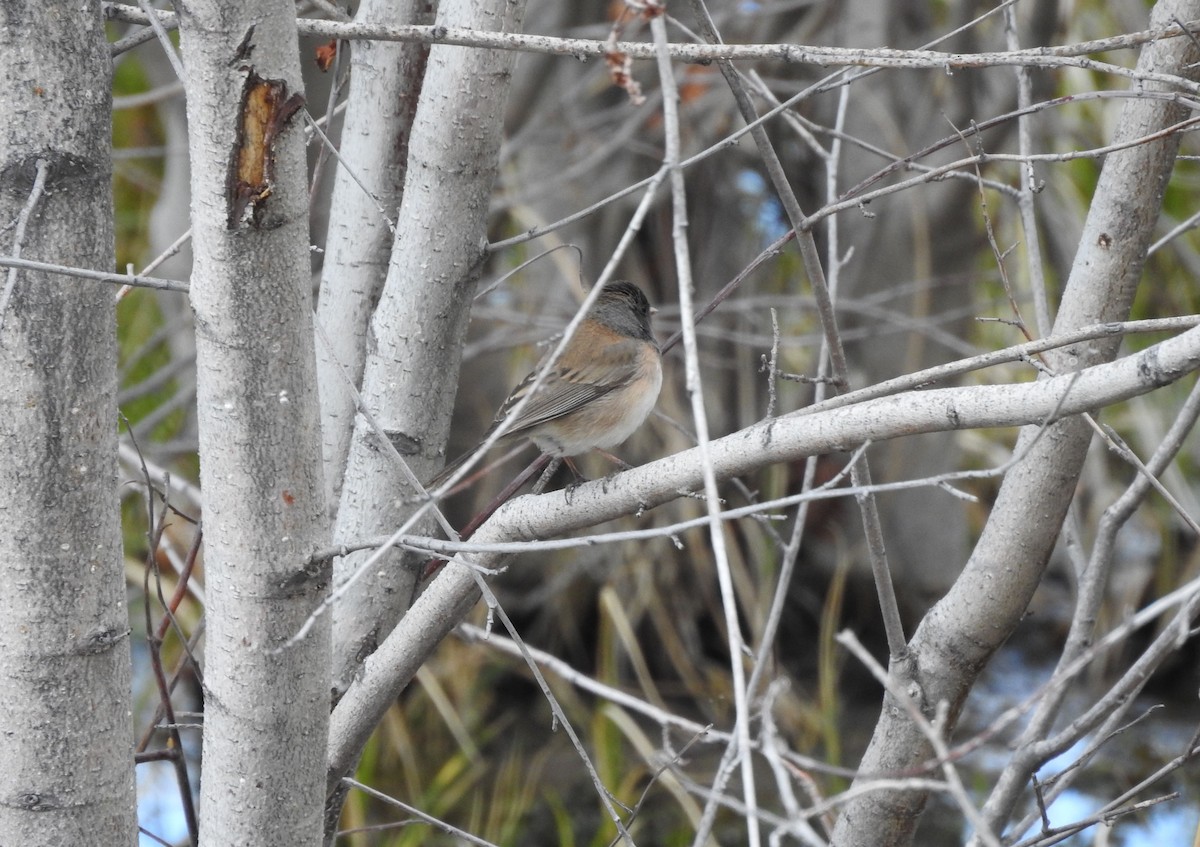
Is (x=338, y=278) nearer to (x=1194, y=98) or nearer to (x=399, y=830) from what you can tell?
(x=1194, y=98)

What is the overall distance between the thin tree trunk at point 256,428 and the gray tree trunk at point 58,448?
0.14 m

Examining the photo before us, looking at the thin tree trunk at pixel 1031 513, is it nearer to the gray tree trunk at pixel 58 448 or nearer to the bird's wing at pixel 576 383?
the gray tree trunk at pixel 58 448

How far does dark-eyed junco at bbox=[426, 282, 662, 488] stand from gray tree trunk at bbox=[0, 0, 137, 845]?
4.60 feet

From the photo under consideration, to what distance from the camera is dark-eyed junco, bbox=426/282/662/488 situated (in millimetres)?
2908

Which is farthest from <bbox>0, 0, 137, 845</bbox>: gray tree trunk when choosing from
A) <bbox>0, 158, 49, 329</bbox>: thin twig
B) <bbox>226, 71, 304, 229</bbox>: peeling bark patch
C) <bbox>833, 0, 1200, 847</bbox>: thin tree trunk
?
<bbox>833, 0, 1200, 847</bbox>: thin tree trunk

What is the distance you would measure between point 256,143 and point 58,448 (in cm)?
45

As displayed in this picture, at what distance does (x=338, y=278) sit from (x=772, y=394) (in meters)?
0.93

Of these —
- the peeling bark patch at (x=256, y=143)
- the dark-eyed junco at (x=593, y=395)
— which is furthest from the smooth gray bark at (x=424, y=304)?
the dark-eyed junco at (x=593, y=395)

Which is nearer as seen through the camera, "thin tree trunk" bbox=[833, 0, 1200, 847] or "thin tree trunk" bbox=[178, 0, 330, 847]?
"thin tree trunk" bbox=[178, 0, 330, 847]

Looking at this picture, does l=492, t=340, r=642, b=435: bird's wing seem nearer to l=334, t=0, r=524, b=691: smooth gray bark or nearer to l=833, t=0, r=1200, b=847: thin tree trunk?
l=334, t=0, r=524, b=691: smooth gray bark

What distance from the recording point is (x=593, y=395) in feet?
9.82

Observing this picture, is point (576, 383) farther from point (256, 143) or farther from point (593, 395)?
point (256, 143)

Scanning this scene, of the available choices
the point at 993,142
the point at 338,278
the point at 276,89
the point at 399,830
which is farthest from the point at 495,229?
the point at 276,89

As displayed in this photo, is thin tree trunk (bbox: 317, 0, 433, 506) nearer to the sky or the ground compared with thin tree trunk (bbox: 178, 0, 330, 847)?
nearer to the sky
